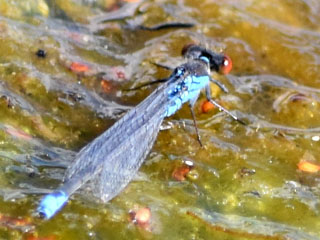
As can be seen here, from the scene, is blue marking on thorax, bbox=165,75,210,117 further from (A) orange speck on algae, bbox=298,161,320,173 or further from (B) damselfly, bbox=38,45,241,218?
(A) orange speck on algae, bbox=298,161,320,173

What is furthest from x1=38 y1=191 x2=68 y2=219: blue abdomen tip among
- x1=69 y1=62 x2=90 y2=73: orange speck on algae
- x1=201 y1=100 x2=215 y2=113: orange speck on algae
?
x1=201 y1=100 x2=215 y2=113: orange speck on algae

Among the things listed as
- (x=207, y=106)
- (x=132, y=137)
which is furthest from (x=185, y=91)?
(x=132, y=137)

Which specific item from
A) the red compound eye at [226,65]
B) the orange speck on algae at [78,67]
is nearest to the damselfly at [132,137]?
the red compound eye at [226,65]

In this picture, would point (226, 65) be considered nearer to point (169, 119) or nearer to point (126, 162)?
point (169, 119)

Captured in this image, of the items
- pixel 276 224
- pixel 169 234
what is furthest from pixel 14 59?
pixel 276 224

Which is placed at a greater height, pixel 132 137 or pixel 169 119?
pixel 169 119

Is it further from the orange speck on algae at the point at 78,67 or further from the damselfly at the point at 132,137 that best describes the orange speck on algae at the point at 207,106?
the orange speck on algae at the point at 78,67

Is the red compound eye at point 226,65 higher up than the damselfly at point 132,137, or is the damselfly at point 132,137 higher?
the red compound eye at point 226,65
